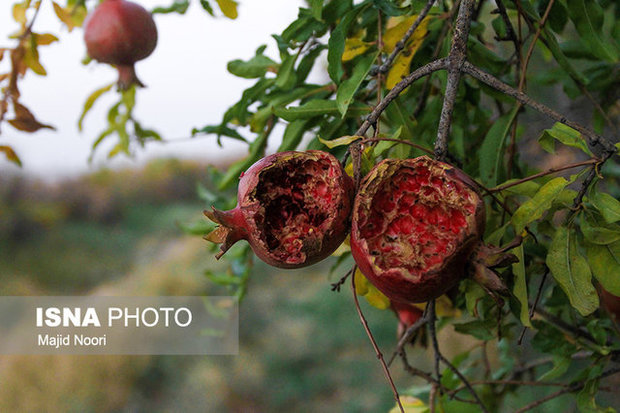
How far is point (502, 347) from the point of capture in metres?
1.01

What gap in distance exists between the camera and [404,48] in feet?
2.10

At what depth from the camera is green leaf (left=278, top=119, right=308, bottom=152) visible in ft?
2.18

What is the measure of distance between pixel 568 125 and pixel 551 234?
0.18 m

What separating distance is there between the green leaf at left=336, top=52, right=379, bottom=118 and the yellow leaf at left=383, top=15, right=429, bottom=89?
0.10 feet

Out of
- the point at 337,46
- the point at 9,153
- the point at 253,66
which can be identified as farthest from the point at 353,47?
the point at 9,153

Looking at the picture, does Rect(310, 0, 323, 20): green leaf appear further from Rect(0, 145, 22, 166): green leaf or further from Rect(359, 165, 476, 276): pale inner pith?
Rect(0, 145, 22, 166): green leaf

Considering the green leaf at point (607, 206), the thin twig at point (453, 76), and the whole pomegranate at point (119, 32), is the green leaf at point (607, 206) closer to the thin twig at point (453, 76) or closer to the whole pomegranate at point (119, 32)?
the thin twig at point (453, 76)

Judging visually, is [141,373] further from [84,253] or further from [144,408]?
[84,253]

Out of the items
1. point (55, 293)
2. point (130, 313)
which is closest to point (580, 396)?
point (130, 313)

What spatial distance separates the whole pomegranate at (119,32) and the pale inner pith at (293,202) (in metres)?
0.47

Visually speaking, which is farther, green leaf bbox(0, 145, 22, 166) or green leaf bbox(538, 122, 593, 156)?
green leaf bbox(0, 145, 22, 166)

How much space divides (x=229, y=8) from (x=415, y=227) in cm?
32

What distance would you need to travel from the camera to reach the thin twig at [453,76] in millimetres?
453

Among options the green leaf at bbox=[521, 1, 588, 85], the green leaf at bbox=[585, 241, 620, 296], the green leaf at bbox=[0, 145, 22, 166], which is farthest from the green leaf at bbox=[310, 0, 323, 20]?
the green leaf at bbox=[0, 145, 22, 166]
